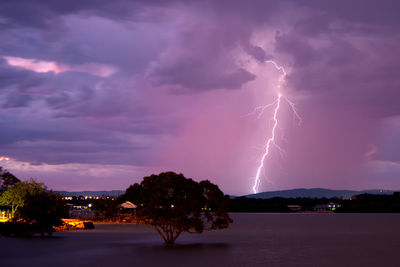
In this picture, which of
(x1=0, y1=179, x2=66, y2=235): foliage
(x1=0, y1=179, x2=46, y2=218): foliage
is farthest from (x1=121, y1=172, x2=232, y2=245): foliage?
(x1=0, y1=179, x2=46, y2=218): foliage

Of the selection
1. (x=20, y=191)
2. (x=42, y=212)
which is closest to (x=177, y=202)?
(x=42, y=212)

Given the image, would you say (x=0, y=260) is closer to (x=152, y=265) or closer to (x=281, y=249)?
(x=152, y=265)

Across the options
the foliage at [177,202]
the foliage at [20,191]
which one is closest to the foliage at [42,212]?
the foliage at [20,191]

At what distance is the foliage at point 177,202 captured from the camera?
129 feet

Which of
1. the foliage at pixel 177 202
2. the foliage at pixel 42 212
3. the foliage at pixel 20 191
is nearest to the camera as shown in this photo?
the foliage at pixel 177 202

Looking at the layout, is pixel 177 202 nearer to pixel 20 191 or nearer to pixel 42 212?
pixel 42 212

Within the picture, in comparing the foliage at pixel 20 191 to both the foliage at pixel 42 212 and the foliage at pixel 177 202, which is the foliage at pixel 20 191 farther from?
the foliage at pixel 177 202

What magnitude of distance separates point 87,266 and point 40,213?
20.3 m

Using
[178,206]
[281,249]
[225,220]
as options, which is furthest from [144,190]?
[281,249]

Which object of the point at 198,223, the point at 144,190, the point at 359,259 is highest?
the point at 144,190

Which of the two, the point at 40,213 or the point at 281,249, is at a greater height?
the point at 40,213

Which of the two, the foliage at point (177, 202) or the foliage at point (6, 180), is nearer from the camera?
the foliage at point (177, 202)

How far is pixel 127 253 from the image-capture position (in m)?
38.0

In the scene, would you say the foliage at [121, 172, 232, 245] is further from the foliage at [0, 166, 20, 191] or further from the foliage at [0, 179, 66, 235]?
the foliage at [0, 166, 20, 191]
